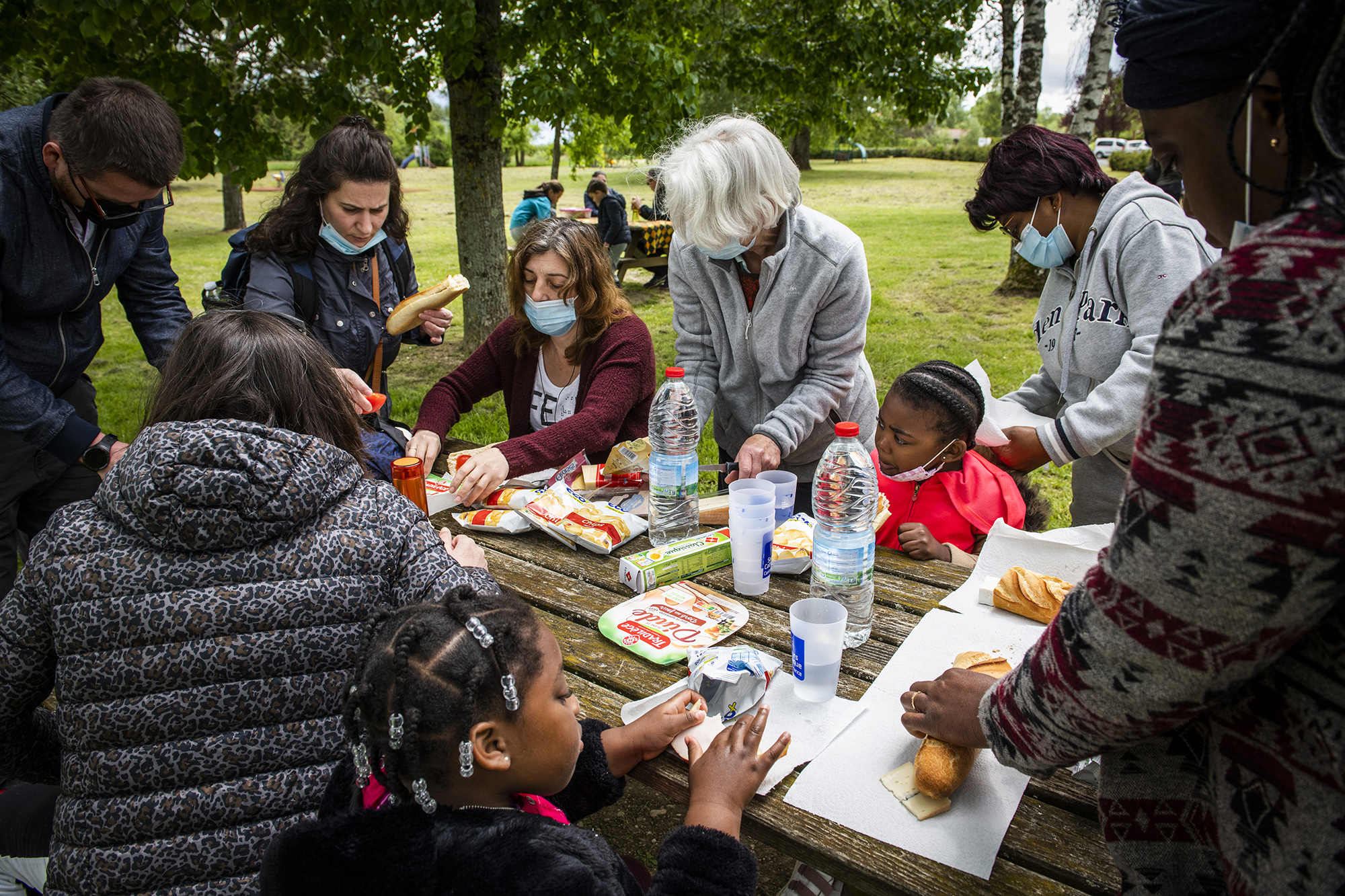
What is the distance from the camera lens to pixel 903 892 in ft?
4.03

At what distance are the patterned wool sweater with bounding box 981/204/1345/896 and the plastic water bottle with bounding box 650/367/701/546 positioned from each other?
4.70 feet

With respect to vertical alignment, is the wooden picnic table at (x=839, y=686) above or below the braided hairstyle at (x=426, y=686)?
below

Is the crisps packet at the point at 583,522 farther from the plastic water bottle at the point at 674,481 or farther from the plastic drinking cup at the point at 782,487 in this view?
the plastic drinking cup at the point at 782,487

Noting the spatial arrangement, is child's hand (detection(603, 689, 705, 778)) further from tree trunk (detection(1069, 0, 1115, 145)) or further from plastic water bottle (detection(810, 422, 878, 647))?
tree trunk (detection(1069, 0, 1115, 145))

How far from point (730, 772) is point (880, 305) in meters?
9.45

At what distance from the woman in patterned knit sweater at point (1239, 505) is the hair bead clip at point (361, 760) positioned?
3.00 feet

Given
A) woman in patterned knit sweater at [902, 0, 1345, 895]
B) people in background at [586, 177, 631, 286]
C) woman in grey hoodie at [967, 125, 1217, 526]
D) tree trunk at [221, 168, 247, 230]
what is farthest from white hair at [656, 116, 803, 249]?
tree trunk at [221, 168, 247, 230]

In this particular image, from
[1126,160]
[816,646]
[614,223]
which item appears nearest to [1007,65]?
[614,223]

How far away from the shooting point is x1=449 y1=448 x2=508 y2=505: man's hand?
2.65 meters

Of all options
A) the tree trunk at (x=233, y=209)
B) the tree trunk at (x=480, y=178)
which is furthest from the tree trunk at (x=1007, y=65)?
the tree trunk at (x=233, y=209)

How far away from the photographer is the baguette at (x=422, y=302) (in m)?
3.18

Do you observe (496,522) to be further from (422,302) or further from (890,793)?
(890,793)

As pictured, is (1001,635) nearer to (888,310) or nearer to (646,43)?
(646,43)

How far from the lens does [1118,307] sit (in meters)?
2.46
